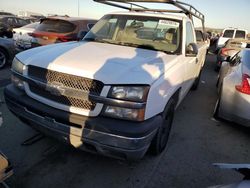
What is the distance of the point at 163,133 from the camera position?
12.7ft

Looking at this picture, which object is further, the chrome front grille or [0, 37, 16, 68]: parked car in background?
[0, 37, 16, 68]: parked car in background

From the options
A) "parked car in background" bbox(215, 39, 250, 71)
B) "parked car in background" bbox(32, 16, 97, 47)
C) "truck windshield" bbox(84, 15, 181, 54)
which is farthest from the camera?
"parked car in background" bbox(215, 39, 250, 71)

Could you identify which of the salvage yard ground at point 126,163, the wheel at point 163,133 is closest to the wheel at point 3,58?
the salvage yard ground at point 126,163

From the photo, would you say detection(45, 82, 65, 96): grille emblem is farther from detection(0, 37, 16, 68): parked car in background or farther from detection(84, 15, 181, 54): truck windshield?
detection(0, 37, 16, 68): parked car in background

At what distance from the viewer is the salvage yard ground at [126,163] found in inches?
130

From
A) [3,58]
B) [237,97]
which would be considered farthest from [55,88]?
[3,58]

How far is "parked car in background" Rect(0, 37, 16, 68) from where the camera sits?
8908 millimetres

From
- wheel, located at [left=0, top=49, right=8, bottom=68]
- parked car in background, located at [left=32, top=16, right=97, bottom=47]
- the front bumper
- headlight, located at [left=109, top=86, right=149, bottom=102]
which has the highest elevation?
headlight, located at [left=109, top=86, right=149, bottom=102]

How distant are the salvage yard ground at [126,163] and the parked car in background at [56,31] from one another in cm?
416

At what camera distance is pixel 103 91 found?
2.90 meters

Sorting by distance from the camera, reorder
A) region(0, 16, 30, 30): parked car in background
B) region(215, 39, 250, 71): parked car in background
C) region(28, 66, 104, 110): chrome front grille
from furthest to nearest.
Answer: region(0, 16, 30, 30): parked car in background
region(215, 39, 250, 71): parked car in background
region(28, 66, 104, 110): chrome front grille

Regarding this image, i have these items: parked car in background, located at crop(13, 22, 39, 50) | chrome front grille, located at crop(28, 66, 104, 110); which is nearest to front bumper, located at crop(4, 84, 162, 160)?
chrome front grille, located at crop(28, 66, 104, 110)

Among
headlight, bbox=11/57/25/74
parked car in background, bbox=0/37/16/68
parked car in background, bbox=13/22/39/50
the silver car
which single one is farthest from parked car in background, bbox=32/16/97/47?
the silver car

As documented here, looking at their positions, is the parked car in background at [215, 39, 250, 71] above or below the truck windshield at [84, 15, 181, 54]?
below
